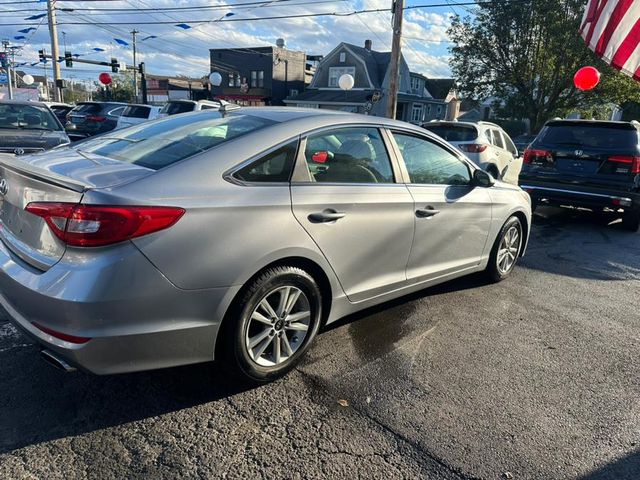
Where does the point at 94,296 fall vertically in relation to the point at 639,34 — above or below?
below

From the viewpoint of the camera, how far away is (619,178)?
7.42m

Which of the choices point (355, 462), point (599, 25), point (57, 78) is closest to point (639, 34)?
point (599, 25)

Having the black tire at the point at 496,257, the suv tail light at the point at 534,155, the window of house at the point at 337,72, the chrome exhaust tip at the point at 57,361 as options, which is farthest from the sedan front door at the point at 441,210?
the window of house at the point at 337,72

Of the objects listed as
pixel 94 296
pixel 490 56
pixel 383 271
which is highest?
pixel 490 56

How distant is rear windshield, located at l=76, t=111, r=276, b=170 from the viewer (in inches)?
111

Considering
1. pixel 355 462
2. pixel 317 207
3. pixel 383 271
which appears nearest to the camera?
pixel 355 462

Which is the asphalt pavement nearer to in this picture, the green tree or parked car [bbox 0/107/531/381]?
parked car [bbox 0/107/531/381]

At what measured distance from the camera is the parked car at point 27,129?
7.30m

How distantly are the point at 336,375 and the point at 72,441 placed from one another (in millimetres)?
1510

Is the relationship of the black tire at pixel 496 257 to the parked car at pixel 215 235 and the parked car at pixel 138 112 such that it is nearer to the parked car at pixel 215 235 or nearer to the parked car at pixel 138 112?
the parked car at pixel 215 235

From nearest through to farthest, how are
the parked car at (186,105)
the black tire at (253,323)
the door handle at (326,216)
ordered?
the black tire at (253,323) → the door handle at (326,216) → the parked car at (186,105)

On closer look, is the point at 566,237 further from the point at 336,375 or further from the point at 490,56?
the point at 490,56

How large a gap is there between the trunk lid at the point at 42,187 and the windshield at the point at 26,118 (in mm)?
5635

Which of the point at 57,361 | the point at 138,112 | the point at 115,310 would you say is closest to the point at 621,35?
the point at 115,310
